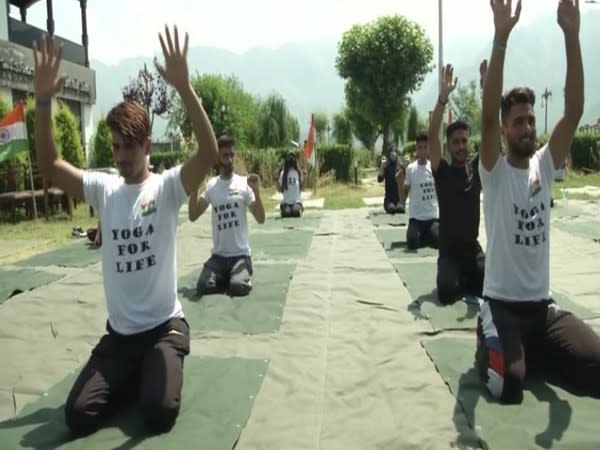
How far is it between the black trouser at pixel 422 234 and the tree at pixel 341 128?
43.0m

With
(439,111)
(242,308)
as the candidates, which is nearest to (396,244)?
(242,308)

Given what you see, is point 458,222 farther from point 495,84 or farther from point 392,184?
point 392,184

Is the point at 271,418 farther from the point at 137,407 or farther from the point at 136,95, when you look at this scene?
the point at 136,95

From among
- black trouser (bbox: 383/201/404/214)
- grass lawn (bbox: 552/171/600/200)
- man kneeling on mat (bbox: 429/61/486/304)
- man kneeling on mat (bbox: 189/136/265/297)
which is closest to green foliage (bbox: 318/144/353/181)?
grass lawn (bbox: 552/171/600/200)

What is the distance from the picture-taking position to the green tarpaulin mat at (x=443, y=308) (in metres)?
4.23

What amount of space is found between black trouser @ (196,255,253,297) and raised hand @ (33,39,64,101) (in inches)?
107

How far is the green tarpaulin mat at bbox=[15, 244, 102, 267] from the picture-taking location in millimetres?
7043

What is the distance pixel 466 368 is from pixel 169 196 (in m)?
1.91

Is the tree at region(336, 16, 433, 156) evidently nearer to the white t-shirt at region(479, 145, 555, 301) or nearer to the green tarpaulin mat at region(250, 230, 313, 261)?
the green tarpaulin mat at region(250, 230, 313, 261)

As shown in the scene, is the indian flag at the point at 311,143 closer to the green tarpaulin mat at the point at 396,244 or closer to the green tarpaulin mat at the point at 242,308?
the green tarpaulin mat at the point at 396,244

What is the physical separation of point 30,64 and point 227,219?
15.9 m

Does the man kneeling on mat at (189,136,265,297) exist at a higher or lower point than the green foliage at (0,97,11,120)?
lower

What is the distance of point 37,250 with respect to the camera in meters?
8.66

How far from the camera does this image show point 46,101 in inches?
106
